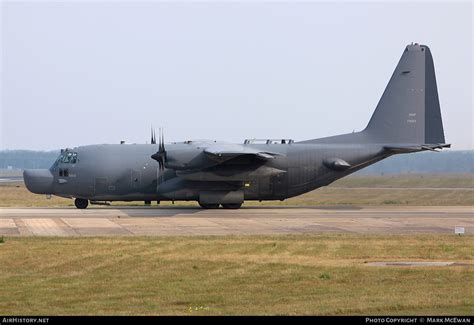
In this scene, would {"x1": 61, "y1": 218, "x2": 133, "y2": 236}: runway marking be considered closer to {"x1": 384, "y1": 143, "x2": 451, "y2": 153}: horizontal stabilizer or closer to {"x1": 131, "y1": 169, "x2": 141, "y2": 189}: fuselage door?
{"x1": 131, "y1": 169, "x2": 141, "y2": 189}: fuselage door

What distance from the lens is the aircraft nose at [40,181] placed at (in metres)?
50.5

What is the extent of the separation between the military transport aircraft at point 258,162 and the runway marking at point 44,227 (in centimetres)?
908

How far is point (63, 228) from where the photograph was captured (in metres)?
36.1

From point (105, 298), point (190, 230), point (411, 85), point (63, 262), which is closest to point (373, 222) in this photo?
point (190, 230)

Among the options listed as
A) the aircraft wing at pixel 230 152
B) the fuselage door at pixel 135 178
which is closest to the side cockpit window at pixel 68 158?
the fuselage door at pixel 135 178

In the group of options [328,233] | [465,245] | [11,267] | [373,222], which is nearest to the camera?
[11,267]

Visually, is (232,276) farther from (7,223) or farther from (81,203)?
(81,203)

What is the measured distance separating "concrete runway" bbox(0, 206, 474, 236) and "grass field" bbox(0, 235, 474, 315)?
339cm

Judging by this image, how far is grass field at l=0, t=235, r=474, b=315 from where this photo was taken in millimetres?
17775

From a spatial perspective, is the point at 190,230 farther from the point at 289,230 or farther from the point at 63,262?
the point at 63,262

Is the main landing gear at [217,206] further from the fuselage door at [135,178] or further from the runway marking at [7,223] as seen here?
the runway marking at [7,223]

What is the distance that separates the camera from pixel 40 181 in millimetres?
50562

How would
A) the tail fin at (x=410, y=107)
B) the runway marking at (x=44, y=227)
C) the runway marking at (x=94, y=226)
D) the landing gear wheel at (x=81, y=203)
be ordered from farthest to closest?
the landing gear wheel at (x=81, y=203) → the tail fin at (x=410, y=107) → the runway marking at (x=94, y=226) → the runway marking at (x=44, y=227)
